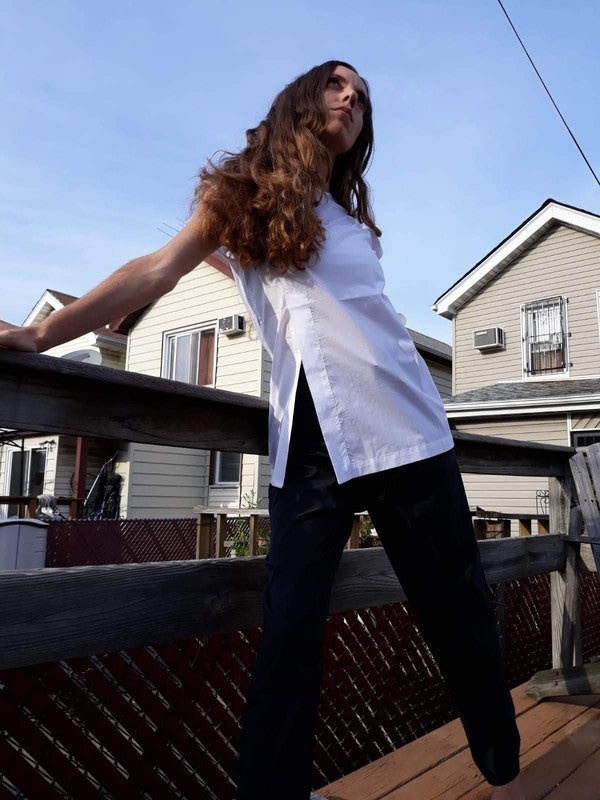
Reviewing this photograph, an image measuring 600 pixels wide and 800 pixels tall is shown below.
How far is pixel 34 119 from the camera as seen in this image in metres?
8.43

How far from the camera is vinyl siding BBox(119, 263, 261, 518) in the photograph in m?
11.5

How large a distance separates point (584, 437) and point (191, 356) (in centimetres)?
729

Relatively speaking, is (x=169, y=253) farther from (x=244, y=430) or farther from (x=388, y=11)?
(x=388, y=11)

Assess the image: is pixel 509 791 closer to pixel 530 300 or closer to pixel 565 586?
pixel 565 586

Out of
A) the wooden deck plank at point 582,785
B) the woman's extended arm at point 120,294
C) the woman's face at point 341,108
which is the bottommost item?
the wooden deck plank at point 582,785

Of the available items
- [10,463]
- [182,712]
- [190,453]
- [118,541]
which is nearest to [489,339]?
[190,453]

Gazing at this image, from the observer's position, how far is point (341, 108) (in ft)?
5.06

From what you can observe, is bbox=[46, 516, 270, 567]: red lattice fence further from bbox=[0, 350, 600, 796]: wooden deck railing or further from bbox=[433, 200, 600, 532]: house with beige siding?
bbox=[433, 200, 600, 532]: house with beige siding

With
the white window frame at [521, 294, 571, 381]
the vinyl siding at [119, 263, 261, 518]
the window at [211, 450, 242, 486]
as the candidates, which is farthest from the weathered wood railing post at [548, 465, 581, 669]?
the white window frame at [521, 294, 571, 381]

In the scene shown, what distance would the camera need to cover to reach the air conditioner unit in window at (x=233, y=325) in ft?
37.4

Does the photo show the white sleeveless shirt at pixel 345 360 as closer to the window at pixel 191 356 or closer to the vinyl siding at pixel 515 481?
the window at pixel 191 356

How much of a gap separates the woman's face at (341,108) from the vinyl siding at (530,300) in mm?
12141

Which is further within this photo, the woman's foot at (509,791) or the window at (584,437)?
the window at (584,437)

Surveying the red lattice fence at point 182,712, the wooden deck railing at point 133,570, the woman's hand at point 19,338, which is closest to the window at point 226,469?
the red lattice fence at point 182,712
